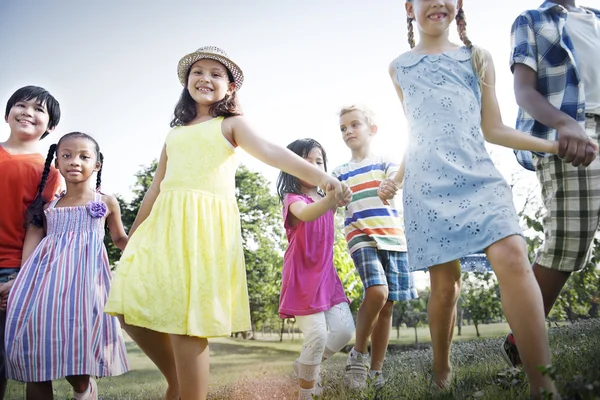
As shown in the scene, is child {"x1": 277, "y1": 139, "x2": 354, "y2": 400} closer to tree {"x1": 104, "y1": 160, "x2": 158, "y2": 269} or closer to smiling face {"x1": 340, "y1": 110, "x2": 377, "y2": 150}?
smiling face {"x1": 340, "y1": 110, "x2": 377, "y2": 150}

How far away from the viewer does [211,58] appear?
3236 mm

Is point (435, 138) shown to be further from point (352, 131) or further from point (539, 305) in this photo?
point (352, 131)

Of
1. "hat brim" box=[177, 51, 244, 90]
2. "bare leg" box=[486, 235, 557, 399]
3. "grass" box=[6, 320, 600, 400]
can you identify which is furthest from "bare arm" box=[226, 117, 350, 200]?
"grass" box=[6, 320, 600, 400]

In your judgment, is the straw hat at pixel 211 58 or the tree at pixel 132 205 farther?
the tree at pixel 132 205

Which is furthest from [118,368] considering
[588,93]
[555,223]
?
[588,93]

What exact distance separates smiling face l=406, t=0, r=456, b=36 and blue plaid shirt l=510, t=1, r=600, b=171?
0.58 meters

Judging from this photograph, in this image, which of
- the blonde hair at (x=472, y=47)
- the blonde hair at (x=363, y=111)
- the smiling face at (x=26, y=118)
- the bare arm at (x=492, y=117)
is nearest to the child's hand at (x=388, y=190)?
the bare arm at (x=492, y=117)

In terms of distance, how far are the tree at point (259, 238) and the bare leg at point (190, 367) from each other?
15.0m

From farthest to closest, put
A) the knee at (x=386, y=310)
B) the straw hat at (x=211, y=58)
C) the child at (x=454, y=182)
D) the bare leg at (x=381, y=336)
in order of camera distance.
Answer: the knee at (x=386, y=310) < the bare leg at (x=381, y=336) < the straw hat at (x=211, y=58) < the child at (x=454, y=182)

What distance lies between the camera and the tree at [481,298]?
16.6 meters

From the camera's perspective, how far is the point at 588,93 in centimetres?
322

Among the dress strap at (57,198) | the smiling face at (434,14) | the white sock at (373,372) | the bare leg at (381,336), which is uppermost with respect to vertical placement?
the smiling face at (434,14)

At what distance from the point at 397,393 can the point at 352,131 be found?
2522mm

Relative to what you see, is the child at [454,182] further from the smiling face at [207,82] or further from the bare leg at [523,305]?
the smiling face at [207,82]
